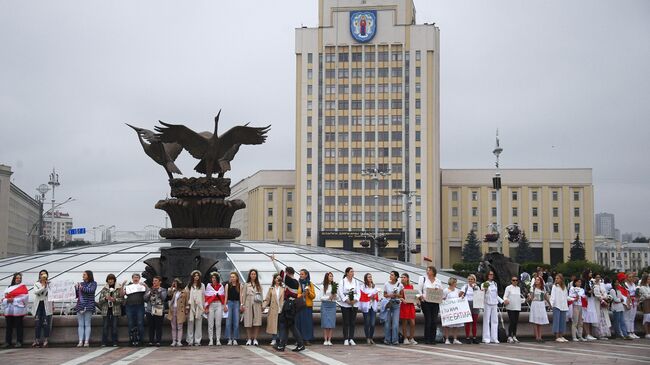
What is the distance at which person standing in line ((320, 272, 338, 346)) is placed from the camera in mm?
14067

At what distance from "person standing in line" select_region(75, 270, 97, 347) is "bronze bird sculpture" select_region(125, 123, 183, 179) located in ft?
28.9

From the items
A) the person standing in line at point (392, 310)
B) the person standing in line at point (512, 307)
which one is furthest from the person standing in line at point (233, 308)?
the person standing in line at point (512, 307)

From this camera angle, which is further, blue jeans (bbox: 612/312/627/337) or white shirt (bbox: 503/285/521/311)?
blue jeans (bbox: 612/312/627/337)

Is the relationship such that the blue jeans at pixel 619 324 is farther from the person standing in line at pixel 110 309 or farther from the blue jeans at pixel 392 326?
the person standing in line at pixel 110 309

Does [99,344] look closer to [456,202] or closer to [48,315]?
[48,315]

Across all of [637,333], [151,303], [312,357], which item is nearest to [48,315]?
[151,303]

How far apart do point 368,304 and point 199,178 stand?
918 cm

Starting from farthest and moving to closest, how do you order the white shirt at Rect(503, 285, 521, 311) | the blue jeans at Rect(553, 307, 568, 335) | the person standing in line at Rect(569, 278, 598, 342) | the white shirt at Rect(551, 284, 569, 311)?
1. the person standing in line at Rect(569, 278, 598, 342)
2. the blue jeans at Rect(553, 307, 568, 335)
3. the white shirt at Rect(551, 284, 569, 311)
4. the white shirt at Rect(503, 285, 521, 311)

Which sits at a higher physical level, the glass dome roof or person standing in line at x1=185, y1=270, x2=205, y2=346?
the glass dome roof

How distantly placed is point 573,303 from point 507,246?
6991cm

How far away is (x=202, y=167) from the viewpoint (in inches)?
901

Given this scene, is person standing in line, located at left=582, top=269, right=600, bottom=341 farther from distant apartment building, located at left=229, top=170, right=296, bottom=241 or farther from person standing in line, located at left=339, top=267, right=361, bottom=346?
distant apartment building, located at left=229, top=170, right=296, bottom=241

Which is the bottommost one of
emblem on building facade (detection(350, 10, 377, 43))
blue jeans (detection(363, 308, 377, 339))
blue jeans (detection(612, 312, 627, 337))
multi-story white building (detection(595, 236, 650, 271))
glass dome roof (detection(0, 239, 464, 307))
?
→ multi-story white building (detection(595, 236, 650, 271))

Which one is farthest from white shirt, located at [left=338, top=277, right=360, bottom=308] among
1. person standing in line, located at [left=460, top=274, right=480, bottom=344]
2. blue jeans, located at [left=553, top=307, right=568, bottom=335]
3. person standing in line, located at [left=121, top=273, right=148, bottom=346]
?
blue jeans, located at [left=553, top=307, right=568, bottom=335]
